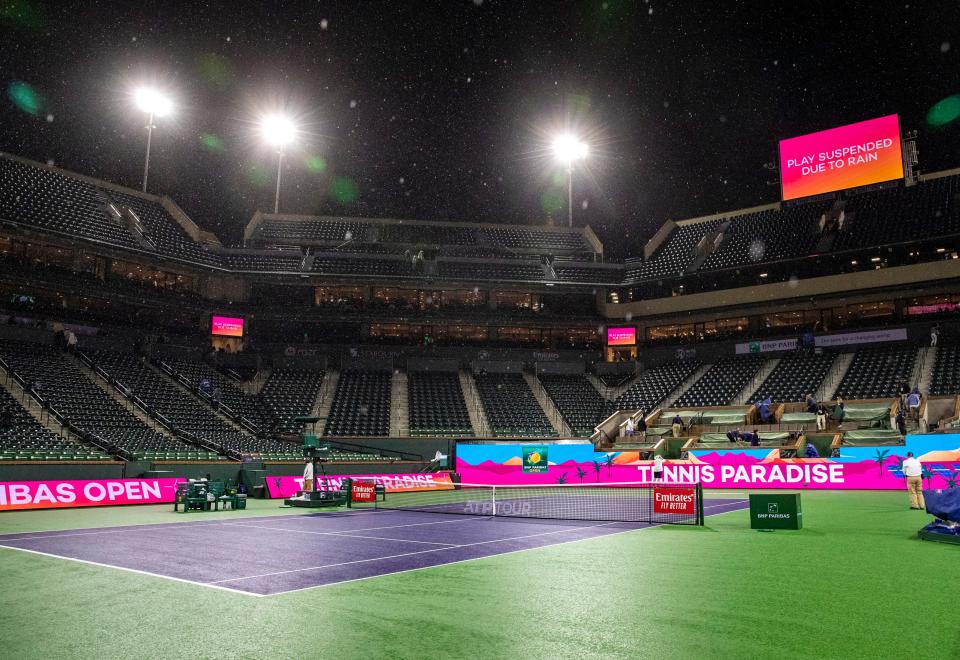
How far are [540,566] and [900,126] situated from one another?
4354 cm

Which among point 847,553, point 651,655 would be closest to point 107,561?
point 651,655

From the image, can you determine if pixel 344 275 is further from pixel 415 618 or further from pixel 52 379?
pixel 415 618

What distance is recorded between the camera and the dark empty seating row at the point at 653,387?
150 ft

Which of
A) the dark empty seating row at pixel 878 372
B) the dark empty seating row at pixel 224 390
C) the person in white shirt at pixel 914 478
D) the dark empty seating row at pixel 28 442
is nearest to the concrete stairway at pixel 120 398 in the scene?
the dark empty seating row at pixel 28 442

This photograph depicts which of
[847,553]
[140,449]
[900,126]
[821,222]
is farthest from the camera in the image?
[821,222]

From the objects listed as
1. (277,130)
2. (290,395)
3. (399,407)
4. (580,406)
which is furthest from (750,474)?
(277,130)

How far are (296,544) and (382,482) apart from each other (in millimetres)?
16182

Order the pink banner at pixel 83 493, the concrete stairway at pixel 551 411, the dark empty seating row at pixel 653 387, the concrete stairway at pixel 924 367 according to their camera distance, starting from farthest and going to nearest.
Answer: the dark empty seating row at pixel 653 387, the concrete stairway at pixel 551 411, the concrete stairway at pixel 924 367, the pink banner at pixel 83 493

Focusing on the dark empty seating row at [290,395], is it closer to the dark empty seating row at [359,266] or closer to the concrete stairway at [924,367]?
the dark empty seating row at [359,266]

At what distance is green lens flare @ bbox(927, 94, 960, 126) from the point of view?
128ft

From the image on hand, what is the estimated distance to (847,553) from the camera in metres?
11.4

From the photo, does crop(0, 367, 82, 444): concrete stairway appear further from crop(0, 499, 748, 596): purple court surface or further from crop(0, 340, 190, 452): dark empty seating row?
crop(0, 499, 748, 596): purple court surface

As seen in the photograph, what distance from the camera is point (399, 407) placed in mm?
45000

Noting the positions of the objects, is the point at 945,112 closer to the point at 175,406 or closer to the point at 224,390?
the point at 224,390
